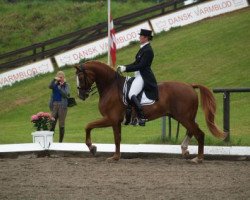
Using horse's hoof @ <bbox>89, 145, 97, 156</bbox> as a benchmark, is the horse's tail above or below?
above

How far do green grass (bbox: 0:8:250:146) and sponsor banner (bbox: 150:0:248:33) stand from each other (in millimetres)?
343

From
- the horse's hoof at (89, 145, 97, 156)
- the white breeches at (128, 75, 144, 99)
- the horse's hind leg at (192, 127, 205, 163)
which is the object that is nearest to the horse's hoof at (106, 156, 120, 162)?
the horse's hoof at (89, 145, 97, 156)

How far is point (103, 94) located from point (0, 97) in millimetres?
17133

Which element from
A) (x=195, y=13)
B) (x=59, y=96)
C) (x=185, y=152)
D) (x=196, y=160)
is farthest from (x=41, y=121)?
(x=195, y=13)

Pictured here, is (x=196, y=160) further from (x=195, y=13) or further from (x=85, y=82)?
(x=195, y=13)

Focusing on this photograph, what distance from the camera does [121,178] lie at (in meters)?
11.9

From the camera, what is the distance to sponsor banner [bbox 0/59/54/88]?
1293 inches

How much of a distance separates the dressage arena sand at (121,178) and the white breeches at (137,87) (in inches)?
48.1

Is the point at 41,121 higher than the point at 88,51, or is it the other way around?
the point at 88,51

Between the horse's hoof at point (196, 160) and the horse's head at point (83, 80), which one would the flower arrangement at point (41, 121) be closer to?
the horse's head at point (83, 80)

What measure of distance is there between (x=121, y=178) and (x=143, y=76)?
2.77 metres

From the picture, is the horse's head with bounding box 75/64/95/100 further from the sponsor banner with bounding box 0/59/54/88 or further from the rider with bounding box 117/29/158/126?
the sponsor banner with bounding box 0/59/54/88

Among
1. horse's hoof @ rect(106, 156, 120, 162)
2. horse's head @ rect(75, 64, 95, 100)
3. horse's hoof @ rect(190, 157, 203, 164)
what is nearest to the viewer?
horse's hoof @ rect(190, 157, 203, 164)

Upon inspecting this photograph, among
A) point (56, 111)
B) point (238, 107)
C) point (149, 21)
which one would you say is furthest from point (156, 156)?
point (149, 21)
